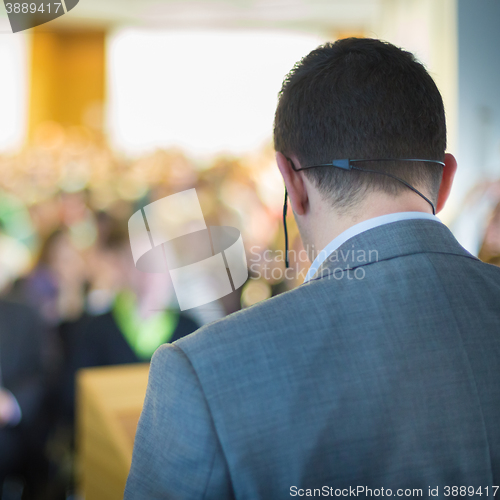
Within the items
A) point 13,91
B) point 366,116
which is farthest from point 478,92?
point 13,91

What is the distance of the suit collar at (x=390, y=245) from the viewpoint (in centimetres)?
49

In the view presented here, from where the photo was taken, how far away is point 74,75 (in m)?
6.42

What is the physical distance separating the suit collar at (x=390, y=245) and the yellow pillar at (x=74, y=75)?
636 centimetres

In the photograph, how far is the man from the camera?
1.42 ft

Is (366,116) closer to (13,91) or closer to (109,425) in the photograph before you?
(109,425)

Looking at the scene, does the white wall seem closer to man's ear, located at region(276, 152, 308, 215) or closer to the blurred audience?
the blurred audience

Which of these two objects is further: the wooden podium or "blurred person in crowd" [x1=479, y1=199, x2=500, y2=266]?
"blurred person in crowd" [x1=479, y1=199, x2=500, y2=266]

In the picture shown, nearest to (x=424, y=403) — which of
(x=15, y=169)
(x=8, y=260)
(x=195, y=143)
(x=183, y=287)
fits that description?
(x=183, y=287)

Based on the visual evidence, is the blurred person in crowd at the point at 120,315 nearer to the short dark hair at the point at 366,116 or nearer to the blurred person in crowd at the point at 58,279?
the blurred person in crowd at the point at 58,279

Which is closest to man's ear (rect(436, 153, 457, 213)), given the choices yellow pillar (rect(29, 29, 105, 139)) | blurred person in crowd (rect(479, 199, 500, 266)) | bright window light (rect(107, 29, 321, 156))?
blurred person in crowd (rect(479, 199, 500, 266))

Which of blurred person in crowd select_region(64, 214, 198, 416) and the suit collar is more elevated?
the suit collar

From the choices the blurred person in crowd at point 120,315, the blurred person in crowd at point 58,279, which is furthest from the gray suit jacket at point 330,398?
the blurred person in crowd at point 58,279

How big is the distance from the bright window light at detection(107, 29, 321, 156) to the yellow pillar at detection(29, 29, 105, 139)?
0.28m

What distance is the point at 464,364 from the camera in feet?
1.50
